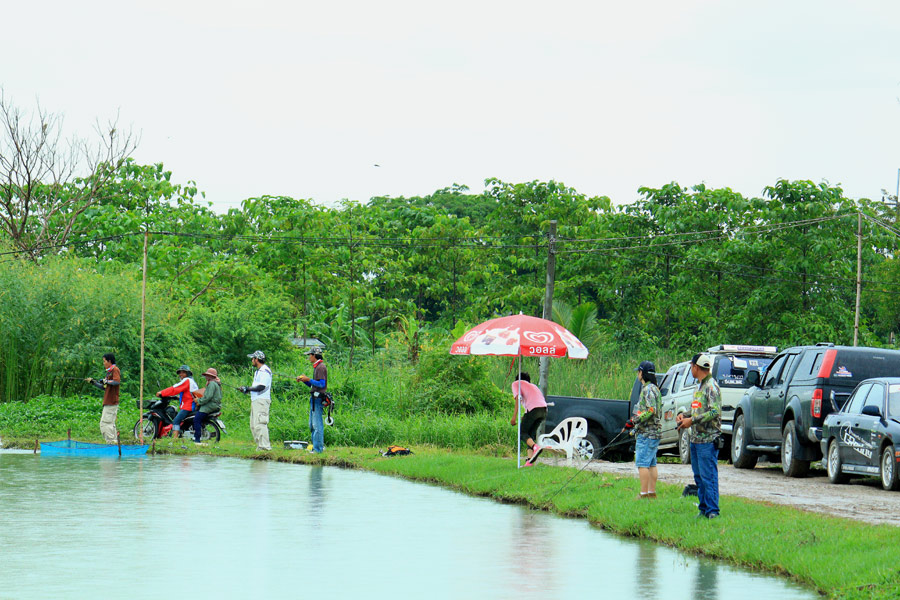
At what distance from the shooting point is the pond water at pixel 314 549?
10242 mm

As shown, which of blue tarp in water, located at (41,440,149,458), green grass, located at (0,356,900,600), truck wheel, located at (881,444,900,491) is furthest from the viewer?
blue tarp in water, located at (41,440,149,458)

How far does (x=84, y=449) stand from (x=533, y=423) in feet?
30.1

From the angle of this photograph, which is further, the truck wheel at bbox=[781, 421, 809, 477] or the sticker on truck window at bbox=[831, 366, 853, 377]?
the truck wheel at bbox=[781, 421, 809, 477]

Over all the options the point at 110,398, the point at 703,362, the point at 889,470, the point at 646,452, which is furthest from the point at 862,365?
the point at 110,398

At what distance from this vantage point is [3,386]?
32844 millimetres

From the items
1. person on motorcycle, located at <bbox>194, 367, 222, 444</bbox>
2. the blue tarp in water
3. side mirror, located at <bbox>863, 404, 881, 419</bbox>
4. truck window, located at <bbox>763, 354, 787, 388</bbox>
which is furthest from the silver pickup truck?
the blue tarp in water

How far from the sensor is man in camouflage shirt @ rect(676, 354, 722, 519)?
1330 cm

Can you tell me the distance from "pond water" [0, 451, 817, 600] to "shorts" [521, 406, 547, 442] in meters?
3.55

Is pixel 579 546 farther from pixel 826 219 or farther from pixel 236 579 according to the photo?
pixel 826 219

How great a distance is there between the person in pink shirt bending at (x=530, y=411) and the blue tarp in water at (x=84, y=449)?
7808mm

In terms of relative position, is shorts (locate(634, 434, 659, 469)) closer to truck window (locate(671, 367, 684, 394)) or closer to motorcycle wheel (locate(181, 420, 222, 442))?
truck window (locate(671, 367, 684, 394))

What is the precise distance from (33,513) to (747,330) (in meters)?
30.7

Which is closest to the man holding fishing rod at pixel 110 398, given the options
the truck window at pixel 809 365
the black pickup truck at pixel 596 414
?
the black pickup truck at pixel 596 414

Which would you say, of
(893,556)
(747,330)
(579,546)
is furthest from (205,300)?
(893,556)
